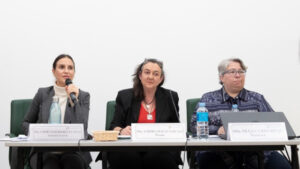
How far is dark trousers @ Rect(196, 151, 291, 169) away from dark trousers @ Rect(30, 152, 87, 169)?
0.72m

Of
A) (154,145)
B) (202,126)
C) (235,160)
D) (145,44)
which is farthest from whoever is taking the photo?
(145,44)

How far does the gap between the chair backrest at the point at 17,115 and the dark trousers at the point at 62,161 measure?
0.44 metres

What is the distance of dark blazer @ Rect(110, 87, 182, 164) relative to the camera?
7.94ft

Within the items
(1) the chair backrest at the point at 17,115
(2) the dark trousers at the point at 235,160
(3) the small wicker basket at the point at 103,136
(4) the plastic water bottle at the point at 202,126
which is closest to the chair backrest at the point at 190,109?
(2) the dark trousers at the point at 235,160

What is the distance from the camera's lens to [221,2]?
3.29 metres

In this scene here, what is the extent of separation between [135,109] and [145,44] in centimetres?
92

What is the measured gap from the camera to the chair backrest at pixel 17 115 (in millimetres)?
2562

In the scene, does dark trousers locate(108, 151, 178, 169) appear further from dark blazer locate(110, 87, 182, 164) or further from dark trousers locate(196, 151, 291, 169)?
dark blazer locate(110, 87, 182, 164)

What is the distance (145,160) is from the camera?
2094mm

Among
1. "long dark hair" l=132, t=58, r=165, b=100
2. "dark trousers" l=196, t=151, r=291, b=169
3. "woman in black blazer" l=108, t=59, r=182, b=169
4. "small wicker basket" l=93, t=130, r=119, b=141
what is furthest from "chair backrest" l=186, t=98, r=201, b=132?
"small wicker basket" l=93, t=130, r=119, b=141

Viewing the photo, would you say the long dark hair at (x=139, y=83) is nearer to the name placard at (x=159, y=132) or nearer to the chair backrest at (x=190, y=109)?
the chair backrest at (x=190, y=109)

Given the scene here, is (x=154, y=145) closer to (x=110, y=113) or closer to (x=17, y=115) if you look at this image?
(x=110, y=113)

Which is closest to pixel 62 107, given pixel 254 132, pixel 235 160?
pixel 235 160

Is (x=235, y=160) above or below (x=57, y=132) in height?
below
